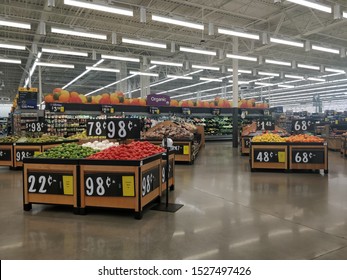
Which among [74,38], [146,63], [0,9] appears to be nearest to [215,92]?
[146,63]

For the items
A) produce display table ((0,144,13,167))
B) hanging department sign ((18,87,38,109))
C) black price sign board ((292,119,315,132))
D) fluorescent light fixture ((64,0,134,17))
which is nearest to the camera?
fluorescent light fixture ((64,0,134,17))

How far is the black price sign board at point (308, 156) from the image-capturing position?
7.83 metres

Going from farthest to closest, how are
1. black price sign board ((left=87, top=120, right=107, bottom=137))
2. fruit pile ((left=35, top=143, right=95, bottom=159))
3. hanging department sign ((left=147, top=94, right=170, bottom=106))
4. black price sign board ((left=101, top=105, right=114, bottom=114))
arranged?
hanging department sign ((left=147, top=94, right=170, bottom=106)), black price sign board ((left=101, top=105, right=114, bottom=114)), black price sign board ((left=87, top=120, right=107, bottom=137)), fruit pile ((left=35, top=143, right=95, bottom=159))

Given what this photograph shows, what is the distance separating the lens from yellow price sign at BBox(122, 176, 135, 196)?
4.25 metres

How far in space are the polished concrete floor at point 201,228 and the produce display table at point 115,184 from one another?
0.69 feet

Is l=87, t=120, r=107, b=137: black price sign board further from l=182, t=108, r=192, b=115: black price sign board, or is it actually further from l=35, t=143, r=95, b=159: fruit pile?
l=182, t=108, r=192, b=115: black price sign board

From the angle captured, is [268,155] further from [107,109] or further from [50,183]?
[107,109]

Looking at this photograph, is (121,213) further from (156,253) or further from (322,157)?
(322,157)

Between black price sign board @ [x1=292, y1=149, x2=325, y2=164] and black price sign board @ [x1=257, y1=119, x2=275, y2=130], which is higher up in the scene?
black price sign board @ [x1=257, y1=119, x2=275, y2=130]

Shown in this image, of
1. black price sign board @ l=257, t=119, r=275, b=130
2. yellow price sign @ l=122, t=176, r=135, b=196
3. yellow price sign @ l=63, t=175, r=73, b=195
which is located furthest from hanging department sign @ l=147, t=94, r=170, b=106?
yellow price sign @ l=122, t=176, r=135, b=196

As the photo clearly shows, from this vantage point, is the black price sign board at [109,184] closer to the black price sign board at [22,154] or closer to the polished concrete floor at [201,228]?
the polished concrete floor at [201,228]

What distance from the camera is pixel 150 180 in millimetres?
4633

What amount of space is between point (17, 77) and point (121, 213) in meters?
27.8

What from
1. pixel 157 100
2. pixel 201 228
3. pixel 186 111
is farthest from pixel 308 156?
pixel 186 111
